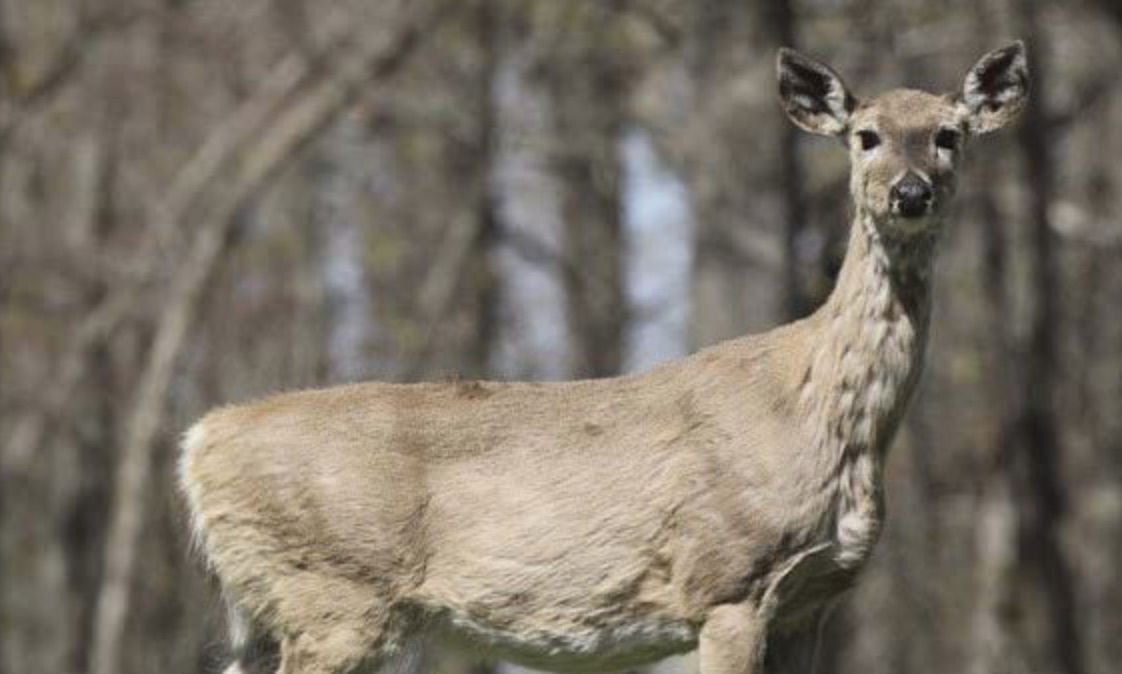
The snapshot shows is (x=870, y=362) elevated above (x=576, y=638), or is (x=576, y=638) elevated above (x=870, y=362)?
(x=870, y=362)

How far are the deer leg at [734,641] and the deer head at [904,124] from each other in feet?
5.03

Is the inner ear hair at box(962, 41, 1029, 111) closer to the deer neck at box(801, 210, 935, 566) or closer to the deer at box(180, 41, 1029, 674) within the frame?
the deer at box(180, 41, 1029, 674)

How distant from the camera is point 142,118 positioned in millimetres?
32281

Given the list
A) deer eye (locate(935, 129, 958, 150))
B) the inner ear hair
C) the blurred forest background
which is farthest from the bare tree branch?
deer eye (locate(935, 129, 958, 150))

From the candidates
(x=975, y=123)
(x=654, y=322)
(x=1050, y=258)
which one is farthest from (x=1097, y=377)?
(x=975, y=123)

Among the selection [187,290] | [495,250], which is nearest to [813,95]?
[187,290]

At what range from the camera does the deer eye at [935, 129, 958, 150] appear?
1115 cm

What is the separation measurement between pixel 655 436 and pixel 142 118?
2170cm

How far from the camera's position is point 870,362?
11117 mm

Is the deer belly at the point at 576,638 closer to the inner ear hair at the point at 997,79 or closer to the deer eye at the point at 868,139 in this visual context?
the deer eye at the point at 868,139

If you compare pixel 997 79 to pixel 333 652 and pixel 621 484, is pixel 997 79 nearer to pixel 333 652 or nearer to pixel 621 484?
pixel 621 484

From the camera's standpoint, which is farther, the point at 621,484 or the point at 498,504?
the point at 498,504

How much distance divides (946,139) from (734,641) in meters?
2.10

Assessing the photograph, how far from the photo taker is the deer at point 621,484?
1096 cm
